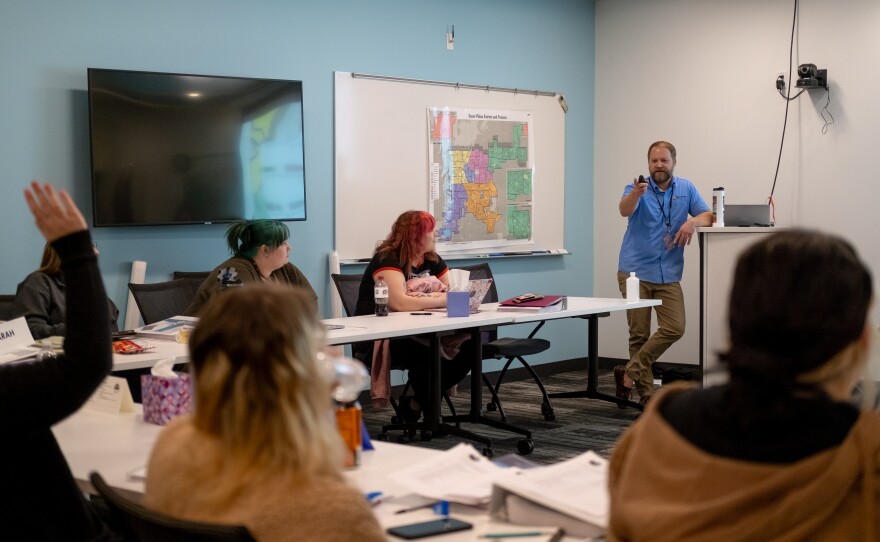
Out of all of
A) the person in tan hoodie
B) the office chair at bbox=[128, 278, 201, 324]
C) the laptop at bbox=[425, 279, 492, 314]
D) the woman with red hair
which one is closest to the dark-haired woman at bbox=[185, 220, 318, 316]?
the office chair at bbox=[128, 278, 201, 324]

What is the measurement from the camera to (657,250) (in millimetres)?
6723

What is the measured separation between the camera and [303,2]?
247 inches

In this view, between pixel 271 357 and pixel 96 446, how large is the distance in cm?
125

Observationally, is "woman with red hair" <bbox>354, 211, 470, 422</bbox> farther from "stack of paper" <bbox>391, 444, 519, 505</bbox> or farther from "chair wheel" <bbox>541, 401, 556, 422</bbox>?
"stack of paper" <bbox>391, 444, 519, 505</bbox>

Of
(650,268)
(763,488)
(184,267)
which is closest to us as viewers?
(763,488)

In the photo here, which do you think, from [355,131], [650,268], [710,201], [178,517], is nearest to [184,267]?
[355,131]

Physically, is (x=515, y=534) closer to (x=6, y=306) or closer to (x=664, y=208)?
(x=6, y=306)

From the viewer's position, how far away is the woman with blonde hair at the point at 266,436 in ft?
4.99

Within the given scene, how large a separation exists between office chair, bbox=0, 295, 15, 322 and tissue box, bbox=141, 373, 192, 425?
1.99 metres

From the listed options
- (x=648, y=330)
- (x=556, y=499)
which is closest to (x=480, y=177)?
(x=648, y=330)

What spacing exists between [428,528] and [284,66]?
4693mm

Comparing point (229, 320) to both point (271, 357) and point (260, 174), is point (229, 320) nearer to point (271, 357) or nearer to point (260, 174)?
point (271, 357)

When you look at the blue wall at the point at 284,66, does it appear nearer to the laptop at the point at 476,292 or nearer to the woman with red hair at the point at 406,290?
the woman with red hair at the point at 406,290

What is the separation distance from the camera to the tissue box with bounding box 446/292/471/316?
16.6 ft
